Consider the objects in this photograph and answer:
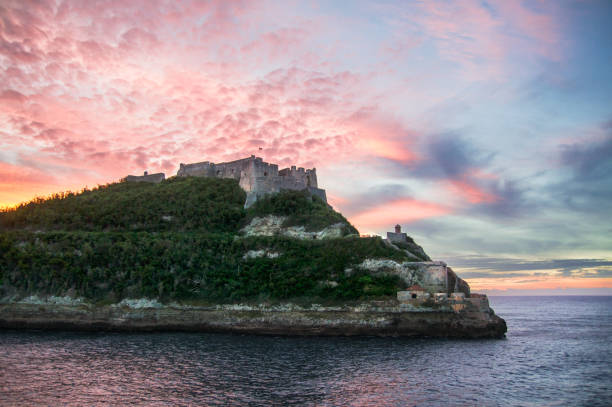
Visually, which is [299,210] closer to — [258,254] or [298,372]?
[258,254]

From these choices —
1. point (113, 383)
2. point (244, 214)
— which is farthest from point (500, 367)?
point (244, 214)

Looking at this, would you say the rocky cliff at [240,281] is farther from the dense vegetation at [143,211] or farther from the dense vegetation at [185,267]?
the dense vegetation at [143,211]

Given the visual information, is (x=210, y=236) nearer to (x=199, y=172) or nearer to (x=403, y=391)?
(x=199, y=172)

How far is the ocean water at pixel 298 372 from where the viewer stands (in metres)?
21.5

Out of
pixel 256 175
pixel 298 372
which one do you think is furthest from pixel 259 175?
pixel 298 372

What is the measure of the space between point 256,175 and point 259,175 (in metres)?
0.51

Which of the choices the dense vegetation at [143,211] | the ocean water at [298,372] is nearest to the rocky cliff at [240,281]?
the dense vegetation at [143,211]

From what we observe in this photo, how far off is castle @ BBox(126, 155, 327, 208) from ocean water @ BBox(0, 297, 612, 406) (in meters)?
31.2

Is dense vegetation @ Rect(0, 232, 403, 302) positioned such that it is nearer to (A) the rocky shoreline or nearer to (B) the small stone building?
(A) the rocky shoreline

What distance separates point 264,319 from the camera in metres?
44.8

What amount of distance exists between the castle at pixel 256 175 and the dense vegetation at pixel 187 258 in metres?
3.88

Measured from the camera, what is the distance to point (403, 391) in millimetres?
22797

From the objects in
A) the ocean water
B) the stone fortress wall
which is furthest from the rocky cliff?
the stone fortress wall

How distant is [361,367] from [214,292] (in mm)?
25651
